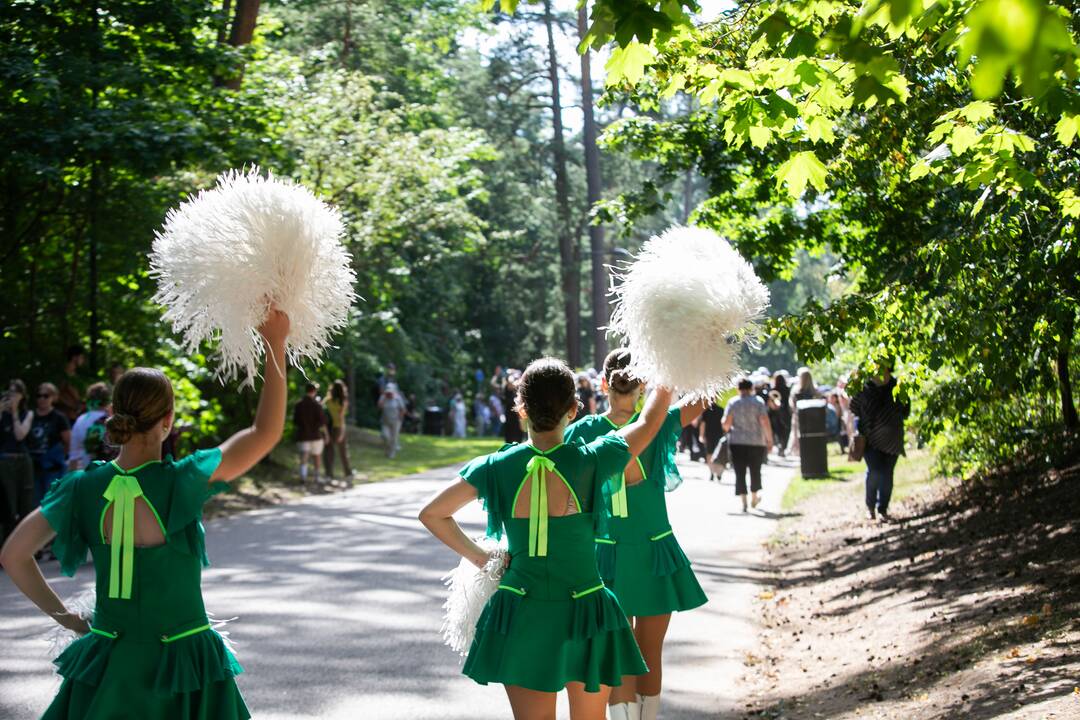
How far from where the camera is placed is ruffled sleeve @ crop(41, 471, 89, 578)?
4.05 meters

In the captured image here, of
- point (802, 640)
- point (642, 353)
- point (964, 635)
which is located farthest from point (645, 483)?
point (802, 640)

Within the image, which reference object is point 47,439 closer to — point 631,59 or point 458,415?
point 631,59

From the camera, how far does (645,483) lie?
19.4ft

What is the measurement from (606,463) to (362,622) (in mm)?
5328

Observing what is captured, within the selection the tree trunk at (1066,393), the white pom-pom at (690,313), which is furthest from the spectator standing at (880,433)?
the white pom-pom at (690,313)

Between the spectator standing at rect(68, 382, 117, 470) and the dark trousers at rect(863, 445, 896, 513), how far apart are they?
8.00m

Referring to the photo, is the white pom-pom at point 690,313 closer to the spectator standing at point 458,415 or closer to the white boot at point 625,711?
the white boot at point 625,711

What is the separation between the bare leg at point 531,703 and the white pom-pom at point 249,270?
Result: 1.41 metres

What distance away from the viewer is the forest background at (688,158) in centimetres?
550

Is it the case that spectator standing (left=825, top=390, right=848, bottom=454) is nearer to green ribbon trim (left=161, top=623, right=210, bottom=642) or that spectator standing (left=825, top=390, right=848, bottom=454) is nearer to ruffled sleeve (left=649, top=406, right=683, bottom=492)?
ruffled sleeve (left=649, top=406, right=683, bottom=492)

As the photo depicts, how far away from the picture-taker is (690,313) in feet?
15.7

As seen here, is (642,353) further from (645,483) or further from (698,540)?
(698,540)

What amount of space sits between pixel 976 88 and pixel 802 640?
24.4ft

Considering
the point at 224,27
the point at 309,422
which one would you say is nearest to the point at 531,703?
the point at 224,27
